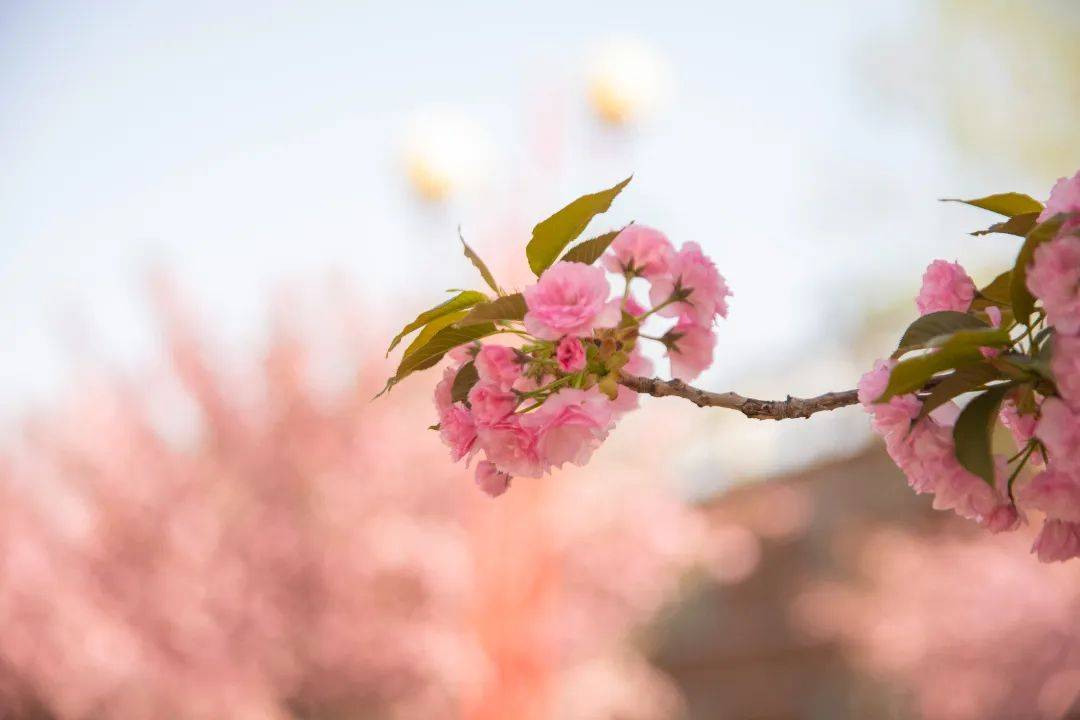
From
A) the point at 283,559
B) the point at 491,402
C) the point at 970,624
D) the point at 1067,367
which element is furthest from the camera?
the point at 970,624

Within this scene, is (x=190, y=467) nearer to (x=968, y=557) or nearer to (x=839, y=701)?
(x=968, y=557)

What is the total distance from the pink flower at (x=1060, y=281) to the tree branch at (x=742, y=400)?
12 centimetres

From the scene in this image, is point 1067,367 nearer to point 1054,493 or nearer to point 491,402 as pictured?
point 1054,493

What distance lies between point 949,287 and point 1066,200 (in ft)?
0.34

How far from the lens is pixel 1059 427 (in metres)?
0.38

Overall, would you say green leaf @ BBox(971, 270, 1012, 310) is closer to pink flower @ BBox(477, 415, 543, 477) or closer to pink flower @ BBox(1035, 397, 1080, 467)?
pink flower @ BBox(1035, 397, 1080, 467)

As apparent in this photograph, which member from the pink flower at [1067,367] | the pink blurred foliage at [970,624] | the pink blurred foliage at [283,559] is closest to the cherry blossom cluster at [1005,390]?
the pink flower at [1067,367]

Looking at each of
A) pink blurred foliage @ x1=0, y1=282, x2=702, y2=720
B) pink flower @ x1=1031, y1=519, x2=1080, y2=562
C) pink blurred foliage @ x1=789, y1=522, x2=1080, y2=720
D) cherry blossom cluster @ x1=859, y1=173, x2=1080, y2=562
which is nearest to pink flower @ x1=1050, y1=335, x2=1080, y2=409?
cherry blossom cluster @ x1=859, y1=173, x2=1080, y2=562

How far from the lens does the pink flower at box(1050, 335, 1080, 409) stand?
36cm

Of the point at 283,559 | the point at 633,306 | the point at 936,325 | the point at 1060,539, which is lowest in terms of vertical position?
the point at 1060,539

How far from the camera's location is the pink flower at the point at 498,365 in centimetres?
47

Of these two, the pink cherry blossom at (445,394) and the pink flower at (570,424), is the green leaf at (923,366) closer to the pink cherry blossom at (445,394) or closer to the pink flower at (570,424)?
the pink flower at (570,424)

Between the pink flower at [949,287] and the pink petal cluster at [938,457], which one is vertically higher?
the pink flower at [949,287]

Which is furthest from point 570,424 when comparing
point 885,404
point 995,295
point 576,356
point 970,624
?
point 970,624
